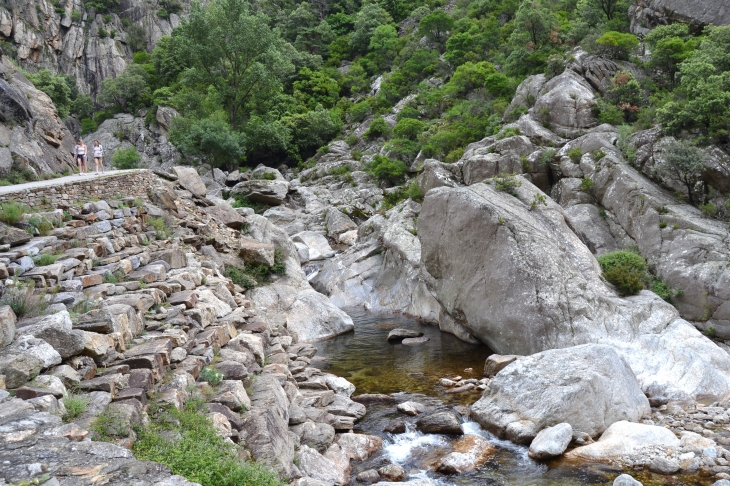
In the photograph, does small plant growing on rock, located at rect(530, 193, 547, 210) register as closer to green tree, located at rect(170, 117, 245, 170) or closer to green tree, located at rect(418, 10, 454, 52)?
green tree, located at rect(170, 117, 245, 170)

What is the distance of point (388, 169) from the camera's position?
4494 centimetres

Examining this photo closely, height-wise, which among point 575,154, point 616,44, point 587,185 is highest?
point 616,44

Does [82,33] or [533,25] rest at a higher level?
[82,33]

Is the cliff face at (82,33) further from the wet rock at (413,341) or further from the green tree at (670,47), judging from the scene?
the green tree at (670,47)

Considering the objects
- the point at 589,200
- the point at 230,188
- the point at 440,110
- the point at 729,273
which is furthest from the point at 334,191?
the point at 729,273

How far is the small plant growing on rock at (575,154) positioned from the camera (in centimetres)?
2678

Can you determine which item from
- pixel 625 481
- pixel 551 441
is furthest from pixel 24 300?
pixel 625 481

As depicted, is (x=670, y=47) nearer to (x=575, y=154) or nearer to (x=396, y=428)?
(x=575, y=154)

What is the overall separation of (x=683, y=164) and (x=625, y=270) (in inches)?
247

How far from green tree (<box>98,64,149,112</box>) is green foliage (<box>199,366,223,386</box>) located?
65882 millimetres

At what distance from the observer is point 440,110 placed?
53094mm

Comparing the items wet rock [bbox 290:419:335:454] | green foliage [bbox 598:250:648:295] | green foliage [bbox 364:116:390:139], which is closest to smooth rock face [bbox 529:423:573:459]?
wet rock [bbox 290:419:335:454]

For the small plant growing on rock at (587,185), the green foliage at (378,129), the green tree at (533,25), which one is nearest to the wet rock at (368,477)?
the small plant growing on rock at (587,185)

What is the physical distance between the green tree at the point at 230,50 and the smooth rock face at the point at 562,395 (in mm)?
40169
